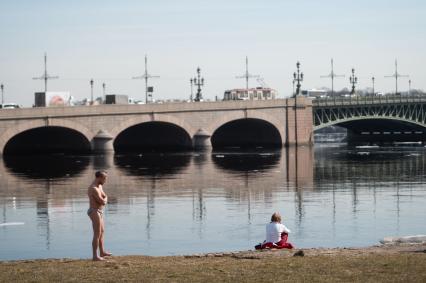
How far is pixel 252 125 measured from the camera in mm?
128500

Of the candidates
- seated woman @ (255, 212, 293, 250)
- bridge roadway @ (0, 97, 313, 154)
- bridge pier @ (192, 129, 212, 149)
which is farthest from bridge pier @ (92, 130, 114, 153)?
seated woman @ (255, 212, 293, 250)

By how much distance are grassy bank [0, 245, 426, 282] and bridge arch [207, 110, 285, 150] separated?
89.8 meters

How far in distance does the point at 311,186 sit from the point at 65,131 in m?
59.2

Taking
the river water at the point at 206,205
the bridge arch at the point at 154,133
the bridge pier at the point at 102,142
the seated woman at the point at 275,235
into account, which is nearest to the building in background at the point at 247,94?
the bridge arch at the point at 154,133

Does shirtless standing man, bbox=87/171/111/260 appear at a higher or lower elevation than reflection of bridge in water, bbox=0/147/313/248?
higher

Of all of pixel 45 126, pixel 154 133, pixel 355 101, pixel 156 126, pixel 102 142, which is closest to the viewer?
pixel 45 126

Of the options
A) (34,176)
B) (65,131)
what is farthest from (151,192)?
(65,131)

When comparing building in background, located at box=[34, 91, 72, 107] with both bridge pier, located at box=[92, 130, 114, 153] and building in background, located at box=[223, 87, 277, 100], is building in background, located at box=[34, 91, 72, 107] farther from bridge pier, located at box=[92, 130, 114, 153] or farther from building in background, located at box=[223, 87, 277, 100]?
building in background, located at box=[223, 87, 277, 100]

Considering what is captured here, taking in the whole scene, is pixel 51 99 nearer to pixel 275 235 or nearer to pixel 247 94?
pixel 247 94

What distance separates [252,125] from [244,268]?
10751cm

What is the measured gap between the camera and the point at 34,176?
6881 cm

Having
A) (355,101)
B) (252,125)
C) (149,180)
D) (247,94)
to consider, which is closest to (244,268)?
(149,180)

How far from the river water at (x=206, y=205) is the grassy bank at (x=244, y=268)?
560 centimetres

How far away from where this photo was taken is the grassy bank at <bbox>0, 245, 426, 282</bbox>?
779 inches
